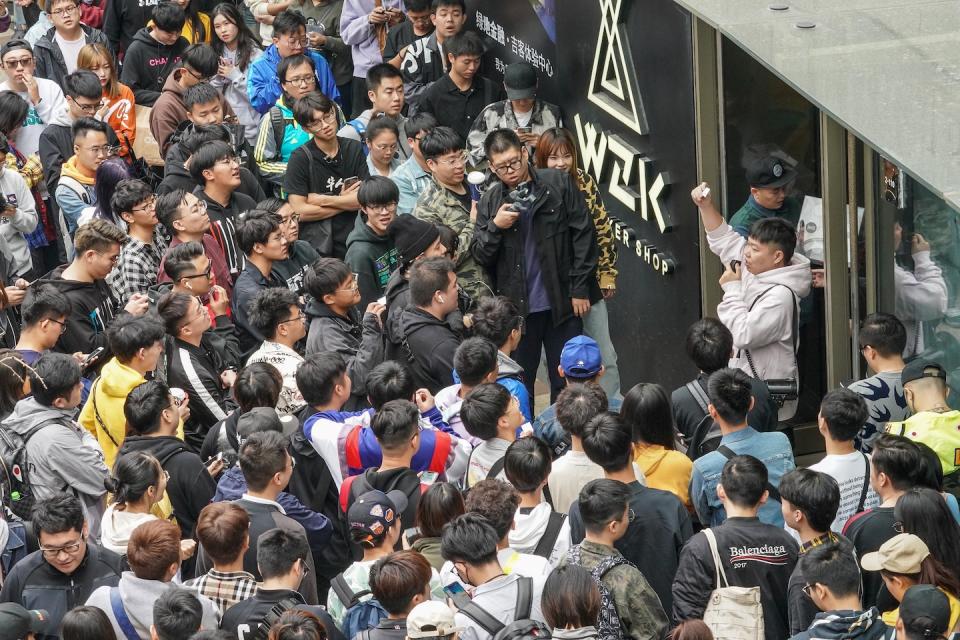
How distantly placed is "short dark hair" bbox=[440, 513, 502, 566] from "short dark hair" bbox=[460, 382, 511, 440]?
99 centimetres

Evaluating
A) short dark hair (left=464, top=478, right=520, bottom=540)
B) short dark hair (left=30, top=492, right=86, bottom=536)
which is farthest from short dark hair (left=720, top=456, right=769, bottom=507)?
short dark hair (left=30, top=492, right=86, bottom=536)

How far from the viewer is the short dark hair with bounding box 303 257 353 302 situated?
708 centimetres

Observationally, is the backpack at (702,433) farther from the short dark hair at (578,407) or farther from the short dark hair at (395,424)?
the short dark hair at (395,424)

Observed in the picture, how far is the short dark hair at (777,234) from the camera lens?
7.05m

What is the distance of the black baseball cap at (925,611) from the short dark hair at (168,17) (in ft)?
26.8

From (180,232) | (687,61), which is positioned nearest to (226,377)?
(180,232)

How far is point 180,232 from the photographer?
312 inches

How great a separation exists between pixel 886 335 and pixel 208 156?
4226 millimetres

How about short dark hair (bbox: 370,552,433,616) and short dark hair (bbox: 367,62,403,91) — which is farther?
short dark hair (bbox: 367,62,403,91)

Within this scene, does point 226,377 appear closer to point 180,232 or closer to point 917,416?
point 180,232

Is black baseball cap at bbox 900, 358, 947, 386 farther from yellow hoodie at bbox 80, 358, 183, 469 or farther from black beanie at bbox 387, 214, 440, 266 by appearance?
yellow hoodie at bbox 80, 358, 183, 469

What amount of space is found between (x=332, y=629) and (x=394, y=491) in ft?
2.79

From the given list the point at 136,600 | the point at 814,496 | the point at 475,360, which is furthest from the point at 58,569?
the point at 814,496

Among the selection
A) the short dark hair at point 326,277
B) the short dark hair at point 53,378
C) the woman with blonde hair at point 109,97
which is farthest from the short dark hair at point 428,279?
the woman with blonde hair at point 109,97
